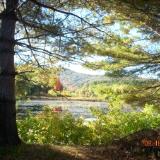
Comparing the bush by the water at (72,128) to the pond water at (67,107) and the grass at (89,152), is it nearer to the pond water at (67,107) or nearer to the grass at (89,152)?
the pond water at (67,107)

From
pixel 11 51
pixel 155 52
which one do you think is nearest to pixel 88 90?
pixel 155 52

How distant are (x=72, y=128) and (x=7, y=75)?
12.7ft

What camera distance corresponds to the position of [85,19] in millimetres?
8094

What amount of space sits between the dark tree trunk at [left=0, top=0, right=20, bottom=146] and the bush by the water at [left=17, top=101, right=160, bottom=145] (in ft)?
9.60

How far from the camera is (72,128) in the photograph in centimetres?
1128

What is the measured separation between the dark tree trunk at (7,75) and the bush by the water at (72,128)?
293 cm

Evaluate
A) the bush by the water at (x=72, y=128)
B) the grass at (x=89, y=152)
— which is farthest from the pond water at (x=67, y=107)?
the grass at (x=89, y=152)

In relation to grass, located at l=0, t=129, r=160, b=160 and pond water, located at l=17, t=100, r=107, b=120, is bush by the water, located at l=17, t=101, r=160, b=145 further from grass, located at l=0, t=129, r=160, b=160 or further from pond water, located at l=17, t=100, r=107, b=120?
grass, located at l=0, t=129, r=160, b=160

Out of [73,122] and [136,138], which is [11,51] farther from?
[73,122]

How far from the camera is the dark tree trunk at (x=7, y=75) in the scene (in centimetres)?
785

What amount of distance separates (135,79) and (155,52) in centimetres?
136

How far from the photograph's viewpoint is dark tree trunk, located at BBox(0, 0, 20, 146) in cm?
785

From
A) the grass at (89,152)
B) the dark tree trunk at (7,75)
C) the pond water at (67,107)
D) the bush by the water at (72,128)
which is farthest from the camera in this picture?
the pond water at (67,107)

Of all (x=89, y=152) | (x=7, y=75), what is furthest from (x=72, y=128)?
(x=7, y=75)
